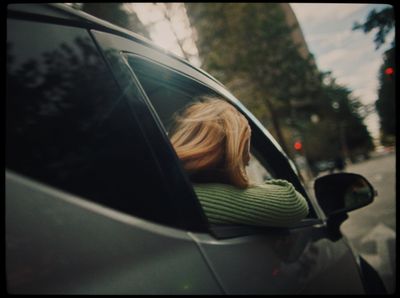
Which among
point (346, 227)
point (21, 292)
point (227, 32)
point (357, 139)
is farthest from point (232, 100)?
point (357, 139)

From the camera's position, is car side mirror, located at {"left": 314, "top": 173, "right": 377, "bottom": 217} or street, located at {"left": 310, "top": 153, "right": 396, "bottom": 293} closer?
car side mirror, located at {"left": 314, "top": 173, "right": 377, "bottom": 217}

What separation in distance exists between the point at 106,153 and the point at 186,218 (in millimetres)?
282

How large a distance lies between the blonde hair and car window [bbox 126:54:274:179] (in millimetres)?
109

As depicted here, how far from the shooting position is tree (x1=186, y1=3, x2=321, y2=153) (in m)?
22.0

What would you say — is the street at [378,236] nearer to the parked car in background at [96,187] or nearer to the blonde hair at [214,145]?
the blonde hair at [214,145]

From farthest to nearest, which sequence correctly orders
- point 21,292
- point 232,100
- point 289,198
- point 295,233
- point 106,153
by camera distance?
1. point 232,100
2. point 295,233
3. point 289,198
4. point 106,153
5. point 21,292

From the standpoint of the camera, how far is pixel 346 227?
6793mm

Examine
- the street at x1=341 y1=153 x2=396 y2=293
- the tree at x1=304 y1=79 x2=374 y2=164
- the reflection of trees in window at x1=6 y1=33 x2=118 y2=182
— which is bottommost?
the tree at x1=304 y1=79 x2=374 y2=164

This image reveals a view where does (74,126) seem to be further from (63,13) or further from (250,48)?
(250,48)

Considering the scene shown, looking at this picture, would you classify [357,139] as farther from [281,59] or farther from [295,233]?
[295,233]

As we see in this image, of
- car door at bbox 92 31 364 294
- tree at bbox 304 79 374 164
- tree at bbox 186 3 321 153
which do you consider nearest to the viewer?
car door at bbox 92 31 364 294

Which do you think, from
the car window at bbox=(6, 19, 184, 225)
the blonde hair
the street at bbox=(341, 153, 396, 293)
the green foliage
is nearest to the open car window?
the blonde hair

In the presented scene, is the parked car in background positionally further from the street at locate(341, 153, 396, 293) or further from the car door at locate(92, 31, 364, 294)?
the street at locate(341, 153, 396, 293)

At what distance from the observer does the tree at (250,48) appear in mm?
21984
